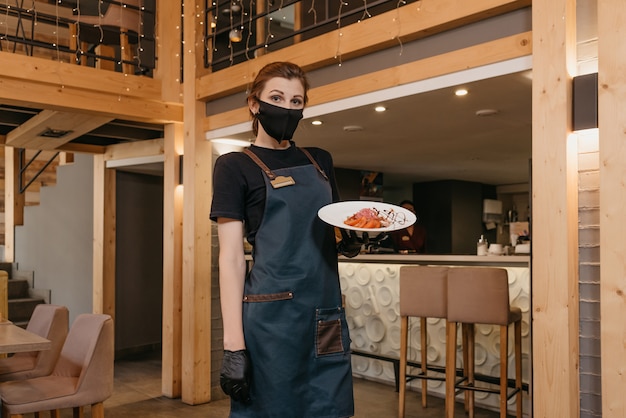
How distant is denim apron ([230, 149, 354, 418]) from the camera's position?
1637 mm

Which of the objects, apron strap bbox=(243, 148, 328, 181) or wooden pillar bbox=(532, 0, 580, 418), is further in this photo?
wooden pillar bbox=(532, 0, 580, 418)

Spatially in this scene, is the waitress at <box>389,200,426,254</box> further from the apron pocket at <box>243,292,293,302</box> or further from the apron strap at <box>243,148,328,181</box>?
the apron pocket at <box>243,292,293,302</box>

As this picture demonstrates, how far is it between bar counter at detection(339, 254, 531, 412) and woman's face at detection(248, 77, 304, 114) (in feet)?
10.1

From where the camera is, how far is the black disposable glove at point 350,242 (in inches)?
68.1

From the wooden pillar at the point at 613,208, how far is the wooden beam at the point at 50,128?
154 inches

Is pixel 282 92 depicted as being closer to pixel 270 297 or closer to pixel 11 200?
pixel 270 297

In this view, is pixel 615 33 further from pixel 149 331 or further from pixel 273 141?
pixel 149 331

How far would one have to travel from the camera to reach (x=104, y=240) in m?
6.98

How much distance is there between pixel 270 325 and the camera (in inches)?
64.4

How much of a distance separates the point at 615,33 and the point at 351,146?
3378 mm

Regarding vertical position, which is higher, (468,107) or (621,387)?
(468,107)

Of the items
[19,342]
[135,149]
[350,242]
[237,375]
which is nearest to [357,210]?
[350,242]

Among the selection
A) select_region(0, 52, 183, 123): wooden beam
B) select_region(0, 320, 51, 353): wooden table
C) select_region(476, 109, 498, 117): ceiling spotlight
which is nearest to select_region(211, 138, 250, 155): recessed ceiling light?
select_region(0, 52, 183, 123): wooden beam

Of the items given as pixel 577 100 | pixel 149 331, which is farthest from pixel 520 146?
pixel 149 331
